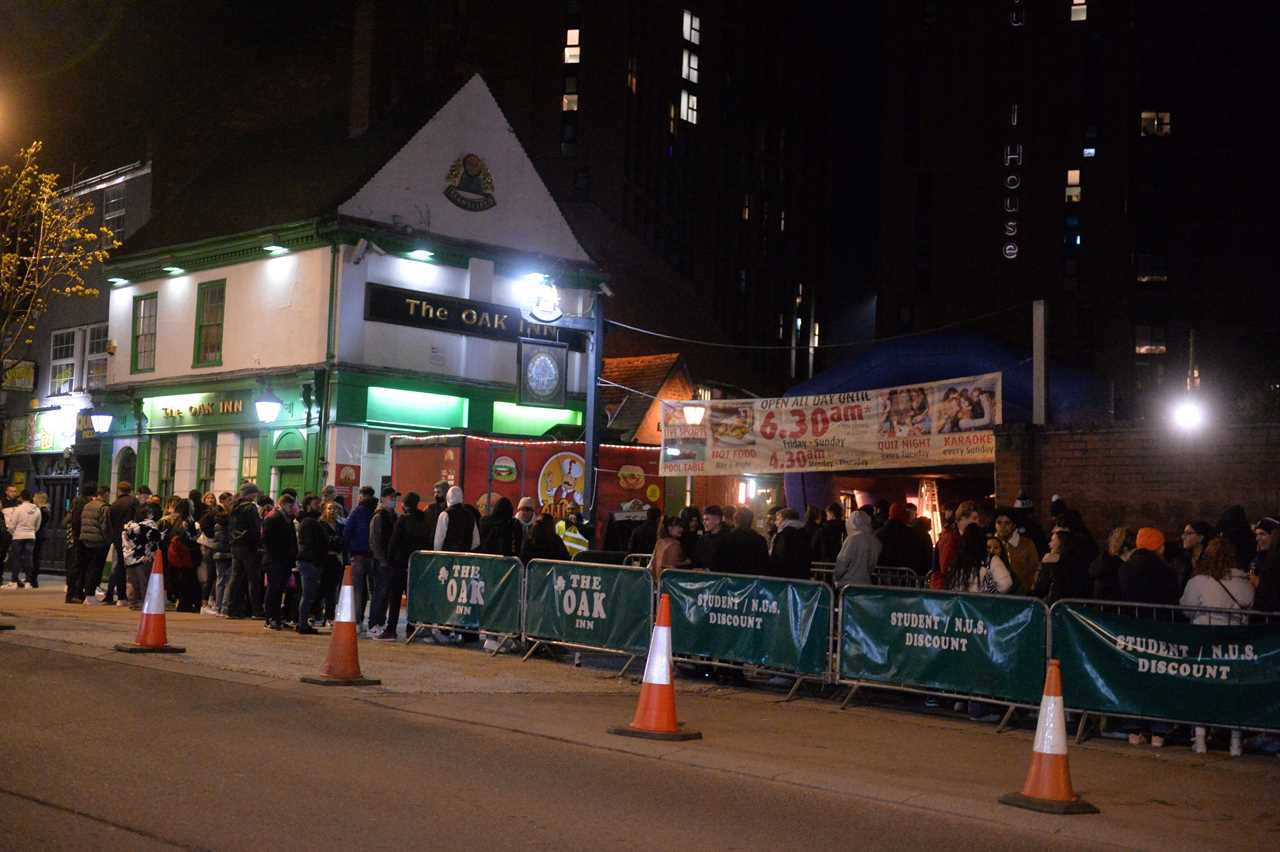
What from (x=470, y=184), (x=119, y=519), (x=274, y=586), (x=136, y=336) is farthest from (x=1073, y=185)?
(x=274, y=586)

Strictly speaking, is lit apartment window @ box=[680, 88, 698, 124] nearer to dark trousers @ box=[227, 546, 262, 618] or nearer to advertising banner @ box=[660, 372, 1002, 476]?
advertising banner @ box=[660, 372, 1002, 476]

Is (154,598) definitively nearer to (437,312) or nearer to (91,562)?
(91,562)

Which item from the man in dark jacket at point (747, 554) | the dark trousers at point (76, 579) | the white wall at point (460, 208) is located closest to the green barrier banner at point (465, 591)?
the man in dark jacket at point (747, 554)

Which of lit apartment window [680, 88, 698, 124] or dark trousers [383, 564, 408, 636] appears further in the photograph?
lit apartment window [680, 88, 698, 124]

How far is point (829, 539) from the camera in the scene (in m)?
16.3

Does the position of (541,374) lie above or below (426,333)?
below

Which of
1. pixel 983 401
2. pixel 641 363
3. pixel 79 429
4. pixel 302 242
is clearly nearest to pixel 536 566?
pixel 983 401

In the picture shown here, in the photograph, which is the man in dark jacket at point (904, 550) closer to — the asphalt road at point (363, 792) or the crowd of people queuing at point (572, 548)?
the crowd of people queuing at point (572, 548)

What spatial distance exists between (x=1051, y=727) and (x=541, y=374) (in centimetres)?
1379

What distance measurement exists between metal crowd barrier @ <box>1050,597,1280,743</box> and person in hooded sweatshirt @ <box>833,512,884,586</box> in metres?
2.60

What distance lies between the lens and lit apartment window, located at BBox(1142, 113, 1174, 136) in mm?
73625

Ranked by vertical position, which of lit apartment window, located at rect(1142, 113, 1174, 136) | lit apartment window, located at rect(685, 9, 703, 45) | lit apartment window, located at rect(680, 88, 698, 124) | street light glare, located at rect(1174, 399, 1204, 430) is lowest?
street light glare, located at rect(1174, 399, 1204, 430)

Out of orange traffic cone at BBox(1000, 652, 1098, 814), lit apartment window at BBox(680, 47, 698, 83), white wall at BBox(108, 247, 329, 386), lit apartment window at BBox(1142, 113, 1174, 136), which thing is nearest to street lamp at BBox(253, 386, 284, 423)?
white wall at BBox(108, 247, 329, 386)

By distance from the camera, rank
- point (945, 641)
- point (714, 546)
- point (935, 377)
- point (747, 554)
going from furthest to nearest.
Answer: point (935, 377) → point (714, 546) → point (747, 554) → point (945, 641)
